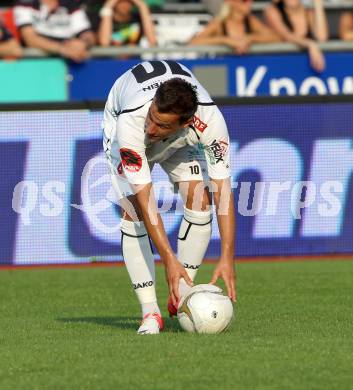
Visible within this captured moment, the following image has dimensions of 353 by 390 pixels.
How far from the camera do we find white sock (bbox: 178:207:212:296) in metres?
8.20

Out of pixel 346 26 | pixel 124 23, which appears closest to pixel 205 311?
pixel 124 23

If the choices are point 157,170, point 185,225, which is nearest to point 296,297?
point 185,225

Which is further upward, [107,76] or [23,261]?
[107,76]

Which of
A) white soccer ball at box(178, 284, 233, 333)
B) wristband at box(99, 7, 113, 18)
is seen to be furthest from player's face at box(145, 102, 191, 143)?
wristband at box(99, 7, 113, 18)

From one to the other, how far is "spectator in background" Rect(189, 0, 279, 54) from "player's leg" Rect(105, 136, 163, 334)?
6.68 metres

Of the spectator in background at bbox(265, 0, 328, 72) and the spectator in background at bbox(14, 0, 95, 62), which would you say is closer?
the spectator in background at bbox(14, 0, 95, 62)

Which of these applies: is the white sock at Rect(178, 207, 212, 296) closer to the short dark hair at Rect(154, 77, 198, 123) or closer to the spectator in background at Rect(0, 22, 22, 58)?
the short dark hair at Rect(154, 77, 198, 123)

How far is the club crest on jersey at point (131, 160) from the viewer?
7.42 m

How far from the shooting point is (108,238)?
1259 cm

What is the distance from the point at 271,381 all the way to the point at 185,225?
8.35 feet

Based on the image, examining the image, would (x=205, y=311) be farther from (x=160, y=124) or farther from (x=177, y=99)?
(x=177, y=99)

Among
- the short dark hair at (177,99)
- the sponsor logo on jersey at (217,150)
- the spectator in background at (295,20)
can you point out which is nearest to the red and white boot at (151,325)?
the sponsor logo on jersey at (217,150)

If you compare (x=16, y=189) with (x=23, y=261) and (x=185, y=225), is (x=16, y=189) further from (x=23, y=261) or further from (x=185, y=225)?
(x=185, y=225)

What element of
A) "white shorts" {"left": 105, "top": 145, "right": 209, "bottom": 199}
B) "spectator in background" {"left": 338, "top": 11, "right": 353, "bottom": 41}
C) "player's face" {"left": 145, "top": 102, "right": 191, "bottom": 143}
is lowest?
"spectator in background" {"left": 338, "top": 11, "right": 353, "bottom": 41}
